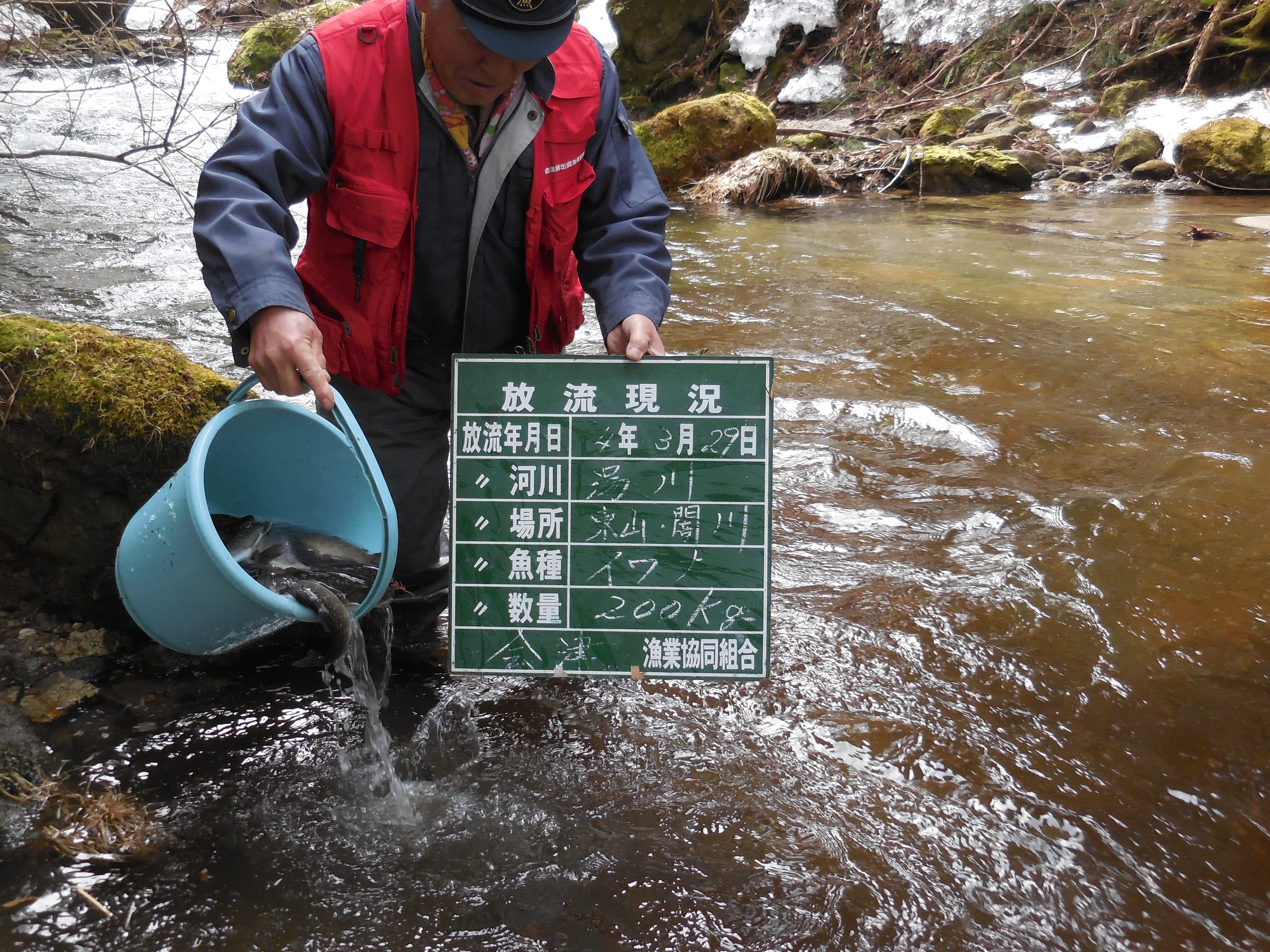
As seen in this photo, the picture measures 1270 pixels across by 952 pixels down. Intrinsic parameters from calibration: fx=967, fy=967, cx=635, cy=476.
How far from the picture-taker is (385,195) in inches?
86.4

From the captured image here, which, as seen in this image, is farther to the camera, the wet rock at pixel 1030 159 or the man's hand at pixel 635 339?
the wet rock at pixel 1030 159

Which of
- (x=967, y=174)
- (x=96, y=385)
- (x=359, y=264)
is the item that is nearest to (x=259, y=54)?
(x=967, y=174)

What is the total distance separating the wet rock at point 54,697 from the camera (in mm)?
2391

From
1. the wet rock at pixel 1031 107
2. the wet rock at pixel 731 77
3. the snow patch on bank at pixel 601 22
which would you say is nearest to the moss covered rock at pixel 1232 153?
the wet rock at pixel 1031 107

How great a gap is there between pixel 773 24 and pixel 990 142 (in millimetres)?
7037

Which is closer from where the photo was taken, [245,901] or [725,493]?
[245,901]

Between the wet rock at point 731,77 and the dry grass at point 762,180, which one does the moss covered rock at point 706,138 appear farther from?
the wet rock at point 731,77

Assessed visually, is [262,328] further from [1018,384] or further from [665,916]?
[1018,384]

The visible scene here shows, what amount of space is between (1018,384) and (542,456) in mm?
3619

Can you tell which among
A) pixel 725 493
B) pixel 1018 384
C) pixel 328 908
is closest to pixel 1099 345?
pixel 1018 384

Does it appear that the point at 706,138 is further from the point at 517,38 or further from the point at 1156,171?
the point at 517,38

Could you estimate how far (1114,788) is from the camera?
2328 millimetres

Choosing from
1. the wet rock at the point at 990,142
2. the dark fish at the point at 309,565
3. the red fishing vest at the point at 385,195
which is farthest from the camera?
the wet rock at the point at 990,142

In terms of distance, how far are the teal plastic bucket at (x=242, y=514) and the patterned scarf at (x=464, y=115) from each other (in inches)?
26.6
